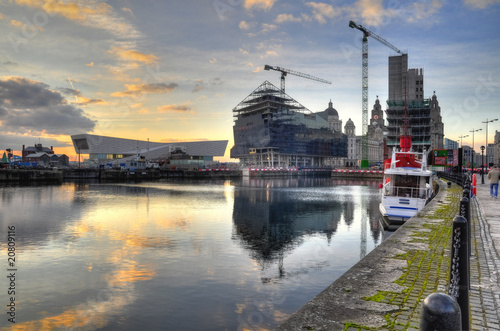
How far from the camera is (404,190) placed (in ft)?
101

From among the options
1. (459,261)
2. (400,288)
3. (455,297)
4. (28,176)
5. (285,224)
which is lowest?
(285,224)

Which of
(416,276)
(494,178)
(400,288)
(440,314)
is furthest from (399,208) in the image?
(440,314)

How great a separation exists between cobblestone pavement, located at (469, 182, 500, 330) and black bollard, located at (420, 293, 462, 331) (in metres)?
3.70

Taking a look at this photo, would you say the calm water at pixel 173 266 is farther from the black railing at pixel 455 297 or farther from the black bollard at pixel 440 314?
the black bollard at pixel 440 314

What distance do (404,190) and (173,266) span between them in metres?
21.6

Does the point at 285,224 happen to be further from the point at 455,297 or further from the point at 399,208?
the point at 455,297

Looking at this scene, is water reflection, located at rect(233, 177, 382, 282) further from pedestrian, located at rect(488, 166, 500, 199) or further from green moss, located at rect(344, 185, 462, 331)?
pedestrian, located at rect(488, 166, 500, 199)

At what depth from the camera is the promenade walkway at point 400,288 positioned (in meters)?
6.86

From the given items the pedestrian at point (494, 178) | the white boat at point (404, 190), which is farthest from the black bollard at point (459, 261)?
the pedestrian at point (494, 178)

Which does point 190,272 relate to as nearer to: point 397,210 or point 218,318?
point 218,318

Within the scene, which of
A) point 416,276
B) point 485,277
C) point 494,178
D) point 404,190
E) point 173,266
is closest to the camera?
point 485,277

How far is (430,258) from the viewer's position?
11484 millimetres

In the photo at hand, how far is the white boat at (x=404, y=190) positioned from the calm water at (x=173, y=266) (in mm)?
2012

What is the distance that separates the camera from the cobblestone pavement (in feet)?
22.4
